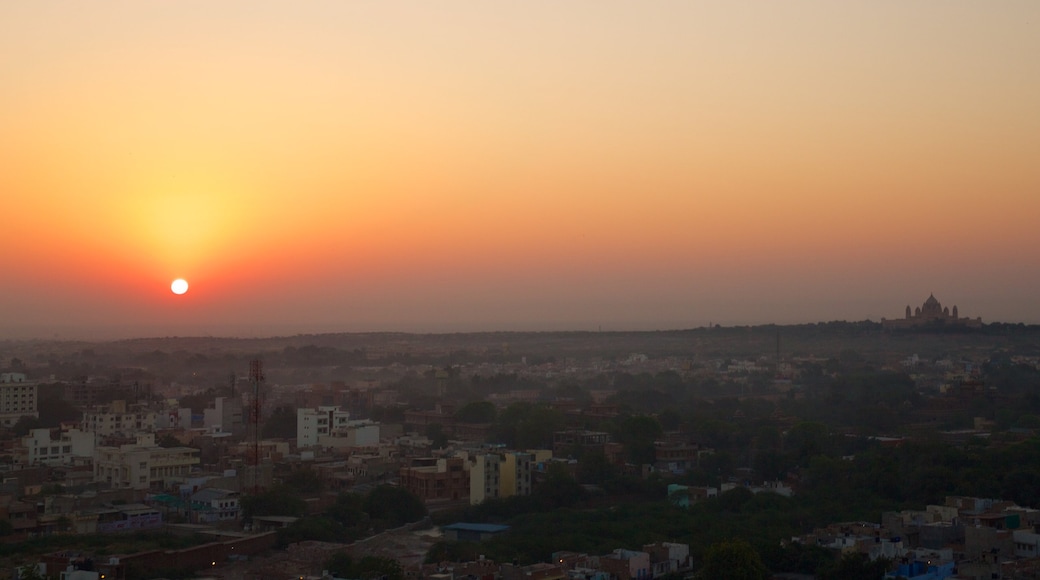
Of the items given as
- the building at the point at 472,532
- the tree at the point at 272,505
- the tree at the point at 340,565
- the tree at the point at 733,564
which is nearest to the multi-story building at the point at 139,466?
the tree at the point at 272,505

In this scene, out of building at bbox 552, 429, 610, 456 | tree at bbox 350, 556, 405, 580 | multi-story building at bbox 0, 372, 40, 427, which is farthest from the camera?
multi-story building at bbox 0, 372, 40, 427

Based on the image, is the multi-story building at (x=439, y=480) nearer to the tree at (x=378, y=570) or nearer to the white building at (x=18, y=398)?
the tree at (x=378, y=570)

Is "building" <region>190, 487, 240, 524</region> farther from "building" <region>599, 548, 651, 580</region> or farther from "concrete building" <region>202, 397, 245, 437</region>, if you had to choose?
"concrete building" <region>202, 397, 245, 437</region>

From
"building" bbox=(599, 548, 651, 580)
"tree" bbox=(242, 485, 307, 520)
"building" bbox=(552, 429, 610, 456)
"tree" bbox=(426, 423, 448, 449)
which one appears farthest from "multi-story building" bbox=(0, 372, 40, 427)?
"building" bbox=(599, 548, 651, 580)

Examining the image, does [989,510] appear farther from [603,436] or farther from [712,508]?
[603,436]

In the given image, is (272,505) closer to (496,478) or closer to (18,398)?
(496,478)

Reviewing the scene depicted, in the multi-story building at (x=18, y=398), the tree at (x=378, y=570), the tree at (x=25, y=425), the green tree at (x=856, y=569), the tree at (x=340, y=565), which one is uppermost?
the multi-story building at (x=18, y=398)
